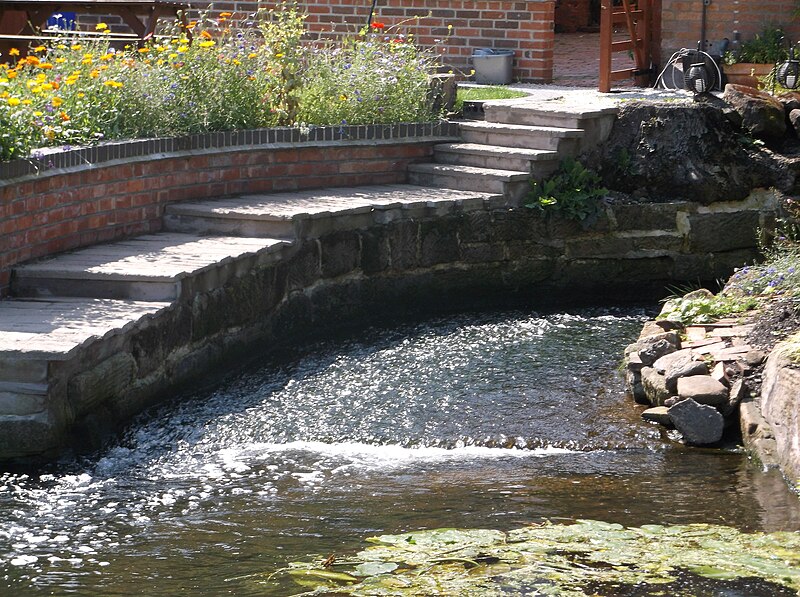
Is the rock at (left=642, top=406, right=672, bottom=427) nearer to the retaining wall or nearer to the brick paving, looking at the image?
the retaining wall

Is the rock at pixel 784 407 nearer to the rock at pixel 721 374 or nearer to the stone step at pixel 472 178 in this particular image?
the rock at pixel 721 374

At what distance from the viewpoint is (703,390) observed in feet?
22.0

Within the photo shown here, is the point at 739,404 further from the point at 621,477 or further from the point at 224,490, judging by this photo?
the point at 224,490

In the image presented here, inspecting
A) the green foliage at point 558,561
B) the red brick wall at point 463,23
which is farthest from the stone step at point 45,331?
the red brick wall at point 463,23

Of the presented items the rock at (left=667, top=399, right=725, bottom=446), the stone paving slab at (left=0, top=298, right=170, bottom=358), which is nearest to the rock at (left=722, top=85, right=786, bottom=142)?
the rock at (left=667, top=399, right=725, bottom=446)

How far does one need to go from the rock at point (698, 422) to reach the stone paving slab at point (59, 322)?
2.88m

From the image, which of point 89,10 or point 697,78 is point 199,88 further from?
point 697,78

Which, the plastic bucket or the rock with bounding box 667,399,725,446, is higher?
the plastic bucket

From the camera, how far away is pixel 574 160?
398 inches

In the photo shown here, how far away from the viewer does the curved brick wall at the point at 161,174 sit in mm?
7160

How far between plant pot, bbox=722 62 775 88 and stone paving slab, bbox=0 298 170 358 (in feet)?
22.8

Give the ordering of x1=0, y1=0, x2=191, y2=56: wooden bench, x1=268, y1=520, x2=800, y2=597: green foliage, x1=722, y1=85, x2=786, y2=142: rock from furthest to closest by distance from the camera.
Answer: x1=0, y1=0, x2=191, y2=56: wooden bench < x1=722, y1=85, x2=786, y2=142: rock < x1=268, y1=520, x2=800, y2=597: green foliage

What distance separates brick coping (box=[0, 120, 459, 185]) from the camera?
7188 millimetres

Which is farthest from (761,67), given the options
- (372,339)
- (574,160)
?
(372,339)
